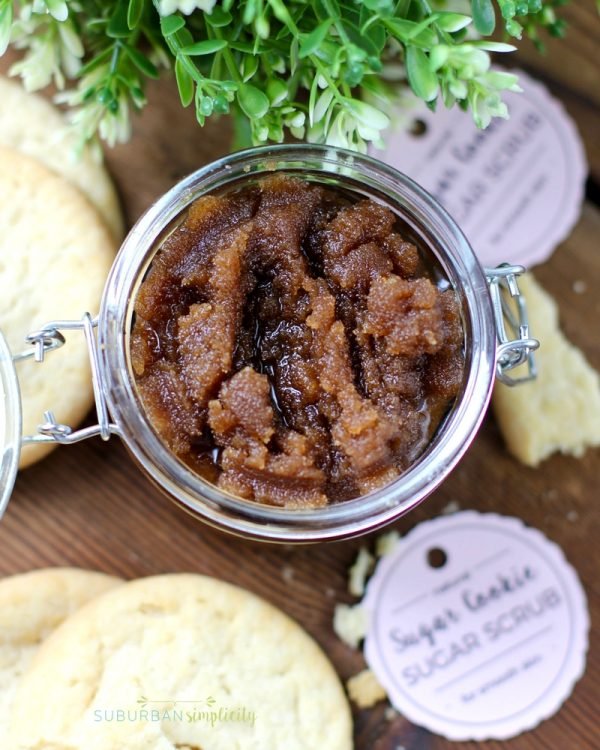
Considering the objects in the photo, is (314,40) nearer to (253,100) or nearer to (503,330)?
(253,100)

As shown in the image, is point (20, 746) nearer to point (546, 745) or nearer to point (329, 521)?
point (329, 521)

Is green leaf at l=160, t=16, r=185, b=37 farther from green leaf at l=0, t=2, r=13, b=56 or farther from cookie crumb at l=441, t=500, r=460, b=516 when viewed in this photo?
cookie crumb at l=441, t=500, r=460, b=516

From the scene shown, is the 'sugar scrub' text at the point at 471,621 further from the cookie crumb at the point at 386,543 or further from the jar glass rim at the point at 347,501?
the jar glass rim at the point at 347,501

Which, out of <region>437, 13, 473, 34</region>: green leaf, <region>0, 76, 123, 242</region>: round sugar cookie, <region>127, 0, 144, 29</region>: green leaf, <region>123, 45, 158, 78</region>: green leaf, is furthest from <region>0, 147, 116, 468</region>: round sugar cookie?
<region>437, 13, 473, 34</region>: green leaf

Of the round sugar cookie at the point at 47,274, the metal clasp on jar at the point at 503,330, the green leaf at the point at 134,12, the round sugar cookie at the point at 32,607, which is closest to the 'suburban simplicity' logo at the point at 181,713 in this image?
the round sugar cookie at the point at 32,607

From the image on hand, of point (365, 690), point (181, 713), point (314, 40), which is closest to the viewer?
point (314, 40)

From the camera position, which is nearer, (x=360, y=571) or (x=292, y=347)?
(x=292, y=347)

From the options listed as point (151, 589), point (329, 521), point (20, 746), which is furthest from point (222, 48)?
point (20, 746)

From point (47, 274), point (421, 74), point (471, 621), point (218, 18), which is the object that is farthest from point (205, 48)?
point (471, 621)
